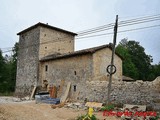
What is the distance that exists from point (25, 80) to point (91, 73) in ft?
44.1

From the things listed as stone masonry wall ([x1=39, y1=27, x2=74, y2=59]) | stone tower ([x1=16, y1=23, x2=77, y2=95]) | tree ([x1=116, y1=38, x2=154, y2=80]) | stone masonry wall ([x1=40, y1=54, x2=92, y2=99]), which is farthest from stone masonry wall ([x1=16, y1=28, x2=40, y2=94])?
tree ([x1=116, y1=38, x2=154, y2=80])

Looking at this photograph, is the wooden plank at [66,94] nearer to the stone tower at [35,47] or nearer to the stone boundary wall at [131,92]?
the stone boundary wall at [131,92]

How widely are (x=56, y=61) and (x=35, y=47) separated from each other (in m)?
5.48

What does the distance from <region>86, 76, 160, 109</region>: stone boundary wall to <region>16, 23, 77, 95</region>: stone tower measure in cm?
1180

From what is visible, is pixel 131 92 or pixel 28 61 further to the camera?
pixel 28 61

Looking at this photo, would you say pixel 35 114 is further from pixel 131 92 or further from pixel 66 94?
pixel 66 94

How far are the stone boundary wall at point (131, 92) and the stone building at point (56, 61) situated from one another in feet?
3.98

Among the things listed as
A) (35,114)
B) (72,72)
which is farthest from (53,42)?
(35,114)

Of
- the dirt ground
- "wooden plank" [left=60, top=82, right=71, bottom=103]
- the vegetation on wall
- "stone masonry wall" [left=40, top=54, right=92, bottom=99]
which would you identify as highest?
the vegetation on wall

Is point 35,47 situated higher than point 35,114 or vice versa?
point 35,47

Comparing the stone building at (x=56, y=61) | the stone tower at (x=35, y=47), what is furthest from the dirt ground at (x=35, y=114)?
the stone tower at (x=35, y=47)

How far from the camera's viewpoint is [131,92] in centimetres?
1941

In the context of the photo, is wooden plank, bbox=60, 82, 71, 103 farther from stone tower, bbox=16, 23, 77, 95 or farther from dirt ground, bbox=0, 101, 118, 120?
stone tower, bbox=16, 23, 77, 95

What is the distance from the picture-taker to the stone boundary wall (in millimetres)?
17938
